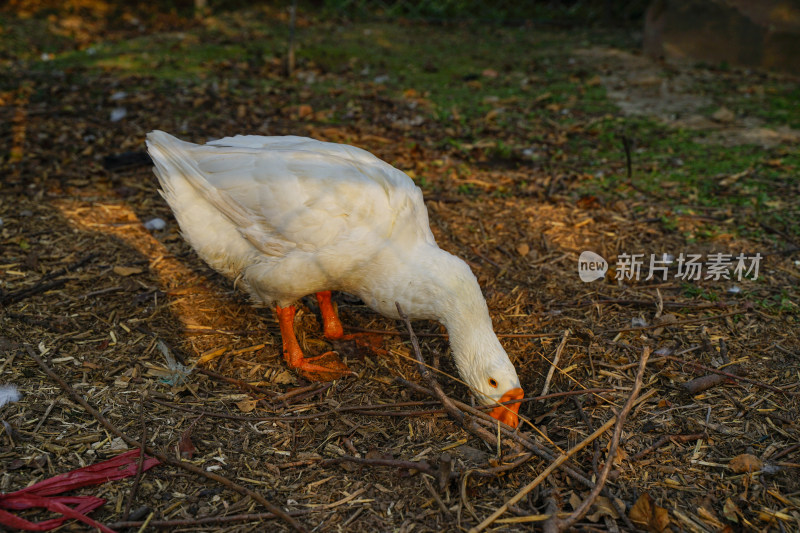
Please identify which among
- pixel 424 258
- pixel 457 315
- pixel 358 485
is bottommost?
pixel 358 485

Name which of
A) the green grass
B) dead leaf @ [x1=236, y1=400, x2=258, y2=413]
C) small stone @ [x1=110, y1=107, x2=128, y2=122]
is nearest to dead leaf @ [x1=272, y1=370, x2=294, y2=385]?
dead leaf @ [x1=236, y1=400, x2=258, y2=413]

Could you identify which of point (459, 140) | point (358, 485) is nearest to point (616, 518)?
point (358, 485)

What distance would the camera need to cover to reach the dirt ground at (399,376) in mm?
2576

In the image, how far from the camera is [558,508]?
2521 mm

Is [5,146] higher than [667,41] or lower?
lower

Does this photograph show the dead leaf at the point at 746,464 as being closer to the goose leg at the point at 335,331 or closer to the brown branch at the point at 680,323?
the brown branch at the point at 680,323

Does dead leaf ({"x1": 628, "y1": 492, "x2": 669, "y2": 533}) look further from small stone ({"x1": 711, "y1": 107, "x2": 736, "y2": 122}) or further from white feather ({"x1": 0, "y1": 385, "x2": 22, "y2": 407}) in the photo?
small stone ({"x1": 711, "y1": 107, "x2": 736, "y2": 122})

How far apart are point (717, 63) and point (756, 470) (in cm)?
790

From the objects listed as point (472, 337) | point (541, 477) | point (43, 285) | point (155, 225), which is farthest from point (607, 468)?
point (155, 225)

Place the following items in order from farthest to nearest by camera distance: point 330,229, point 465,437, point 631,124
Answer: point 631,124 → point 330,229 → point 465,437

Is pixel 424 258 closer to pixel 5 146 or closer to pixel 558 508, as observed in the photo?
pixel 558 508

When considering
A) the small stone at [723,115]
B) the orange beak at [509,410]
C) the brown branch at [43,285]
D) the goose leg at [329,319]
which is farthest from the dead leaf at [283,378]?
the small stone at [723,115]

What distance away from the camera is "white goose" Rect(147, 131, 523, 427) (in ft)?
10.4

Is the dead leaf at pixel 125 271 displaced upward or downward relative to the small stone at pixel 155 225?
downward
